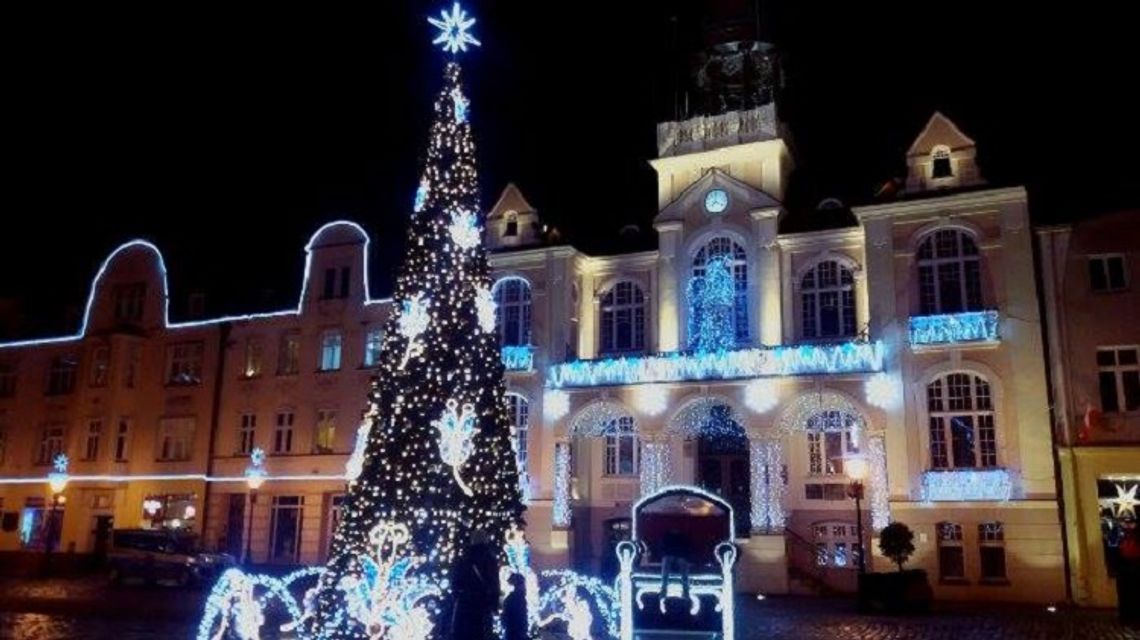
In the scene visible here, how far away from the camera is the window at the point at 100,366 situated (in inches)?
1678

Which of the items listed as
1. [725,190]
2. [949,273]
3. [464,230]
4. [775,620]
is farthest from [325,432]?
[464,230]

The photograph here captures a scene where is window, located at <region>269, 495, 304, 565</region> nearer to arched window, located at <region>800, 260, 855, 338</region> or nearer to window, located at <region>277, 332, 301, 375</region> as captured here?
window, located at <region>277, 332, 301, 375</region>

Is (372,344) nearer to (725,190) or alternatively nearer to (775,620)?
(725,190)

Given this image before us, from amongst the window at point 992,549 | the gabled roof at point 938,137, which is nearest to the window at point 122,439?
the gabled roof at point 938,137

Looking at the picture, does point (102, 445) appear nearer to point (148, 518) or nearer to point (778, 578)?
point (148, 518)

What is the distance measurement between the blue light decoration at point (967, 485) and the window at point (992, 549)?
0.85m

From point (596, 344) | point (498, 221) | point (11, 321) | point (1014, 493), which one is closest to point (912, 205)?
point (1014, 493)

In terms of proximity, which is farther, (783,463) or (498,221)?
(498,221)

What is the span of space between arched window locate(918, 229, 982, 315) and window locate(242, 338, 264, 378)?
2589 cm

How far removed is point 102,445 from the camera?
4178 centimetres

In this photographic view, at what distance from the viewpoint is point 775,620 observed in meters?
21.9

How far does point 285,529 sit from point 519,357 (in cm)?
1207

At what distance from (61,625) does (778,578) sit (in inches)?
739

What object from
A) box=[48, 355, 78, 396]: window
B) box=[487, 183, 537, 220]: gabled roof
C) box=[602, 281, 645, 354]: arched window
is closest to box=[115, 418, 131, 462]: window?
box=[48, 355, 78, 396]: window
